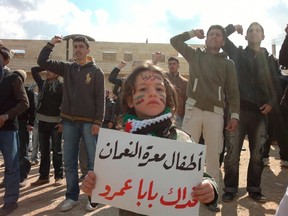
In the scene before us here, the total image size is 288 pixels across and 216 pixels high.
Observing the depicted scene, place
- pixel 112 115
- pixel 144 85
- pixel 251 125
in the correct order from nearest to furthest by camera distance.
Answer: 1. pixel 144 85
2. pixel 251 125
3. pixel 112 115

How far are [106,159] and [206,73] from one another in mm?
2694

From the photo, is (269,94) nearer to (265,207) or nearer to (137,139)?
(265,207)

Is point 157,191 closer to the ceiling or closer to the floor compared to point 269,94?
closer to the floor

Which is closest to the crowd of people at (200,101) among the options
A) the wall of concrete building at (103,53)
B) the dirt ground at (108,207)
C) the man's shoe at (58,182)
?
the dirt ground at (108,207)

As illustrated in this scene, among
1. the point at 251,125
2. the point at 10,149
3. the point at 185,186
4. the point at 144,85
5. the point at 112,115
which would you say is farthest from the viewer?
the point at 112,115

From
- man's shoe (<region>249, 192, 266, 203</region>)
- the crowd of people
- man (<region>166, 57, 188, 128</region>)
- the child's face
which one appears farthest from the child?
man (<region>166, 57, 188, 128</region>)

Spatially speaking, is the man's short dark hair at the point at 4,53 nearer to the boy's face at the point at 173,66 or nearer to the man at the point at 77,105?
the man at the point at 77,105

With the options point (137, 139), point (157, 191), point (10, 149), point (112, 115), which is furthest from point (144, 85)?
point (112, 115)

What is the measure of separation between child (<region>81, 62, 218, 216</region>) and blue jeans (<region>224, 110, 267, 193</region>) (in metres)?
2.57

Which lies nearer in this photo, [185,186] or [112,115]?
[185,186]

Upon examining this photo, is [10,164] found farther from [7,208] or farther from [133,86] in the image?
[133,86]

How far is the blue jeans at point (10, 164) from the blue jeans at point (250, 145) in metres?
2.65

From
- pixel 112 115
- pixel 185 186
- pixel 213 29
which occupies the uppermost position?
pixel 213 29

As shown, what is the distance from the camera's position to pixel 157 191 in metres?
1.68
